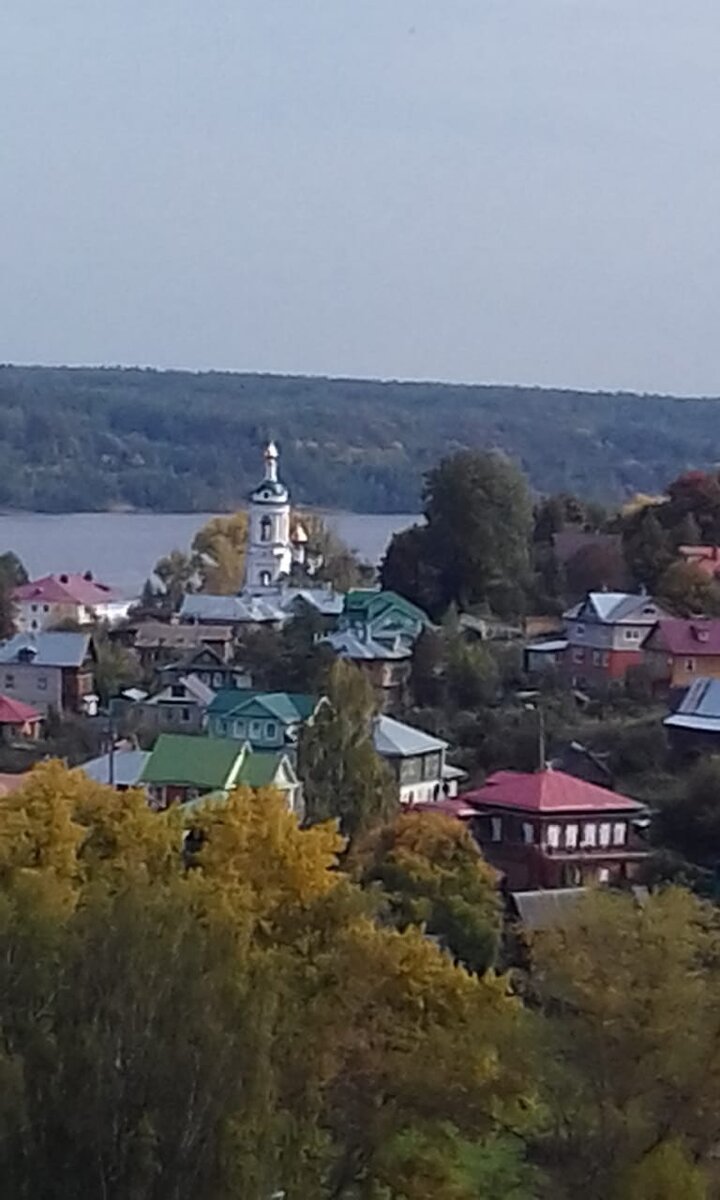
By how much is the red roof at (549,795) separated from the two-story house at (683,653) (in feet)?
17.8

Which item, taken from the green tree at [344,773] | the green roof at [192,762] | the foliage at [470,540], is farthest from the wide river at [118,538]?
the green tree at [344,773]

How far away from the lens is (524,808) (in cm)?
2177

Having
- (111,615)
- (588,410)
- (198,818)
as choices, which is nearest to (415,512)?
(588,410)

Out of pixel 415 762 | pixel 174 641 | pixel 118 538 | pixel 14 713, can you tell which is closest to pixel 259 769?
pixel 415 762

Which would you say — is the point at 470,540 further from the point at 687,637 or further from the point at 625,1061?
the point at 625,1061

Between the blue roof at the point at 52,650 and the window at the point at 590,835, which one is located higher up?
the window at the point at 590,835

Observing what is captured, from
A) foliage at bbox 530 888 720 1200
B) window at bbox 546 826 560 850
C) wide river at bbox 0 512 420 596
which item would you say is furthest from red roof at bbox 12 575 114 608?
foliage at bbox 530 888 720 1200

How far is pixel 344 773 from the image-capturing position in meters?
21.5

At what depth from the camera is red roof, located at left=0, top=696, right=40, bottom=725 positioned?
28906mm

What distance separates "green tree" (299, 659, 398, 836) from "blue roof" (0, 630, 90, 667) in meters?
9.87

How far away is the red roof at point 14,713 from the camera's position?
28906 mm

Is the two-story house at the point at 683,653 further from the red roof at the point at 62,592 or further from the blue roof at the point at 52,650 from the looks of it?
the red roof at the point at 62,592

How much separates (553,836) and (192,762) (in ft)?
13.6

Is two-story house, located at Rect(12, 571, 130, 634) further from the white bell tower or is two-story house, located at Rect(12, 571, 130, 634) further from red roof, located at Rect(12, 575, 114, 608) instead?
the white bell tower
